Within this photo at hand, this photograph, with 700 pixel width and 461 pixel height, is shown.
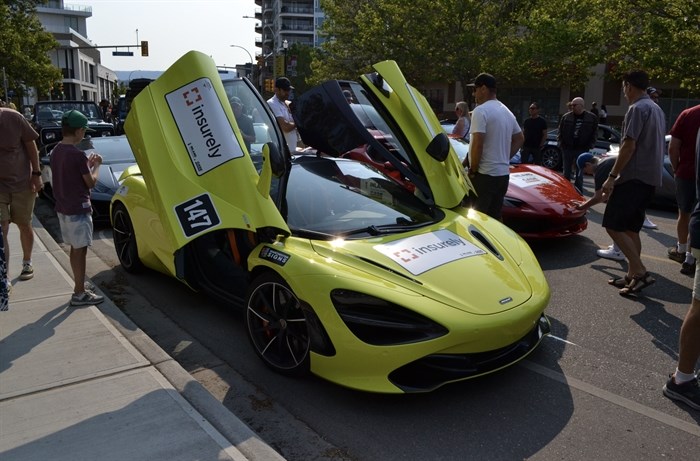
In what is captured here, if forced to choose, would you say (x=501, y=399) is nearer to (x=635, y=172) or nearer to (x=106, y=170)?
(x=635, y=172)

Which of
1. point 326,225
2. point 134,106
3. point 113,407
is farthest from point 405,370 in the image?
point 134,106

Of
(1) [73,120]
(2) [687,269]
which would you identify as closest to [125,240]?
(1) [73,120]

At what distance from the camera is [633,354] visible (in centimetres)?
397

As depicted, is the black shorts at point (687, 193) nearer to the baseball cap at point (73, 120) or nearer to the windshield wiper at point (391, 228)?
the windshield wiper at point (391, 228)

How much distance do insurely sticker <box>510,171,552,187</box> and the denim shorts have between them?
461 cm

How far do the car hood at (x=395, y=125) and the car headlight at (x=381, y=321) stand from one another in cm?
165

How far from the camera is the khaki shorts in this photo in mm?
5275

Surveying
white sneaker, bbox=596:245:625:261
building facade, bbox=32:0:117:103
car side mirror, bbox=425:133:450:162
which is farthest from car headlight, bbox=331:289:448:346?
building facade, bbox=32:0:117:103

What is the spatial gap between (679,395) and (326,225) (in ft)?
7.61

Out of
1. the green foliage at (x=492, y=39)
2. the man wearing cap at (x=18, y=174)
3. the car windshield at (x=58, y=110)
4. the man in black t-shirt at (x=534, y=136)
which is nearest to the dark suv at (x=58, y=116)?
the car windshield at (x=58, y=110)

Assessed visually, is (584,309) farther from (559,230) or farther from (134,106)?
(134,106)

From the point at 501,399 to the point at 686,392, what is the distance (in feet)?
3.39

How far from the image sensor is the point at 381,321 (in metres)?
3.10

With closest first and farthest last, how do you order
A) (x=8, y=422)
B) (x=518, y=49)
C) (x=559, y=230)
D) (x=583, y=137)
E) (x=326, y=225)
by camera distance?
(x=8, y=422) < (x=326, y=225) < (x=559, y=230) < (x=583, y=137) < (x=518, y=49)
